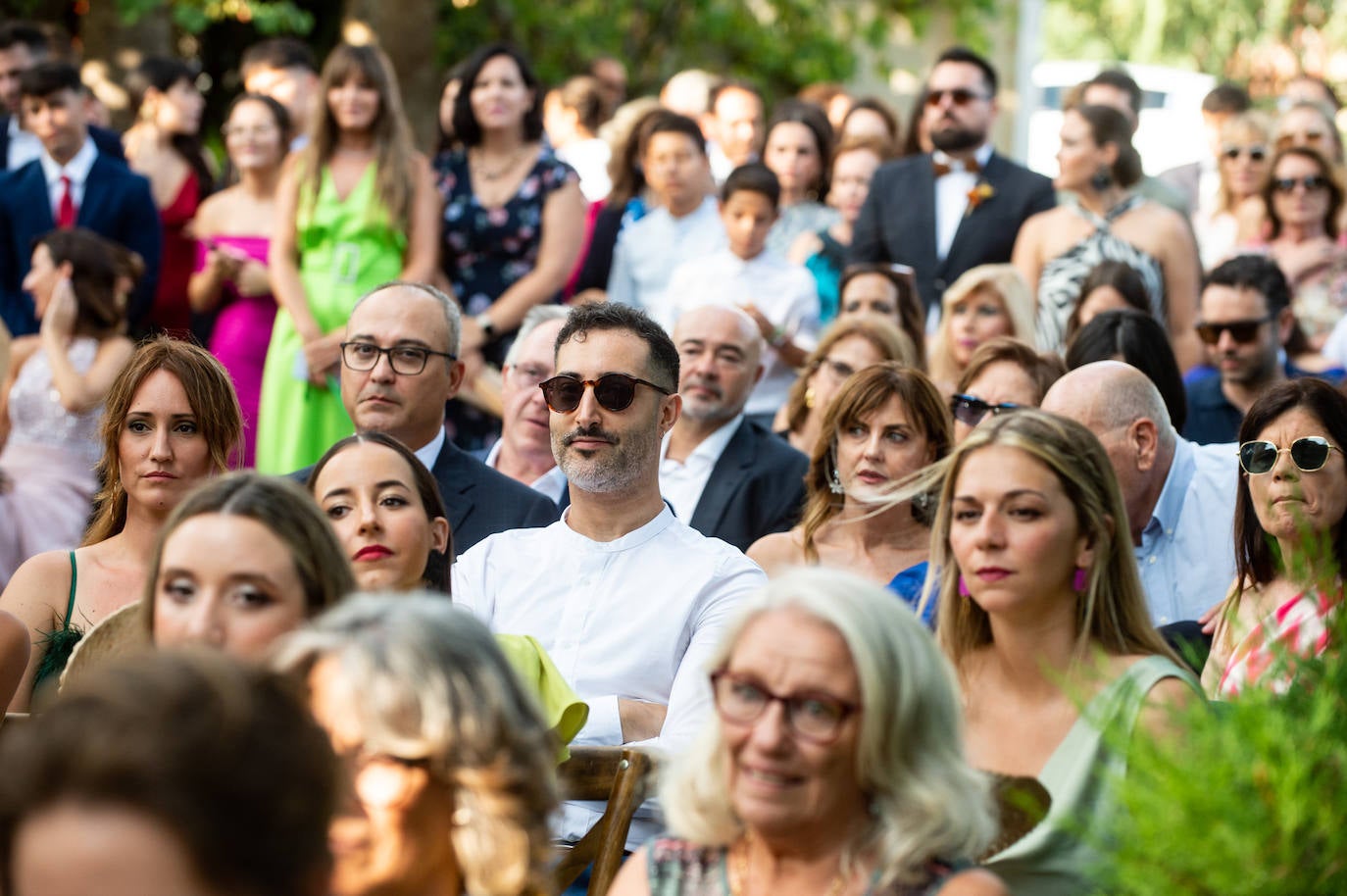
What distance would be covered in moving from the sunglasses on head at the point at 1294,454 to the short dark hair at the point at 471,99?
14.7ft

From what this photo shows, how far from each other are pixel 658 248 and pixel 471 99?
1123 millimetres

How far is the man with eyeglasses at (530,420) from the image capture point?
6.40 metres

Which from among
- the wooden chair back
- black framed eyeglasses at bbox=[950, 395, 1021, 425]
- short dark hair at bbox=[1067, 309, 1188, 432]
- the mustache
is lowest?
the wooden chair back

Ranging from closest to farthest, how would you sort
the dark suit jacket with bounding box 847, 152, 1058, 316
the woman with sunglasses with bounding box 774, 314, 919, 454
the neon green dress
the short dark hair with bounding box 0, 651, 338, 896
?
1. the short dark hair with bounding box 0, 651, 338, 896
2. the woman with sunglasses with bounding box 774, 314, 919, 454
3. the neon green dress
4. the dark suit jacket with bounding box 847, 152, 1058, 316

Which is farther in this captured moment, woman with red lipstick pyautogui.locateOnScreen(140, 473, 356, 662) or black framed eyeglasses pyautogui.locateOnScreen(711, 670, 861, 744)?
woman with red lipstick pyautogui.locateOnScreen(140, 473, 356, 662)

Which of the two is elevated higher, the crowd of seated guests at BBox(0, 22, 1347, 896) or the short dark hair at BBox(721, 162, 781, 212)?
the short dark hair at BBox(721, 162, 781, 212)

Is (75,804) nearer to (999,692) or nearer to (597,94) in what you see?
(999,692)

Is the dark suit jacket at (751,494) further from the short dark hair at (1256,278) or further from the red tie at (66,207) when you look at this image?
the red tie at (66,207)

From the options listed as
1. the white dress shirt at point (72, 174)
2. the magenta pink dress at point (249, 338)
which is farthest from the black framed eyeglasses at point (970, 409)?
the white dress shirt at point (72, 174)

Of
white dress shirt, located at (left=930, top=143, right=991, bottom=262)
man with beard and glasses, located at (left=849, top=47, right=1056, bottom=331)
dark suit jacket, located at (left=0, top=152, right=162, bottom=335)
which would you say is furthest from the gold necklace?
dark suit jacket, located at (left=0, top=152, right=162, bottom=335)

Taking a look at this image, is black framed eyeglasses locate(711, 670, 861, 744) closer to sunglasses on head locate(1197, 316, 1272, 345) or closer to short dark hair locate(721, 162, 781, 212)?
sunglasses on head locate(1197, 316, 1272, 345)

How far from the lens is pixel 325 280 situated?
7.78m

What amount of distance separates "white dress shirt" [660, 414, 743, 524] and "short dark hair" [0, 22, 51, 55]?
18.4 ft

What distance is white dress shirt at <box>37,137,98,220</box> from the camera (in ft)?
28.9
